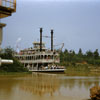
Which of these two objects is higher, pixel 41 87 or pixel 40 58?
pixel 40 58

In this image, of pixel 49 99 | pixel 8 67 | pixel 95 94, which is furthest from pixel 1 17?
pixel 8 67

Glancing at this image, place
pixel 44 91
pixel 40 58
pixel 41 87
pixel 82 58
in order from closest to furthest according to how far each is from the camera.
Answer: pixel 44 91 < pixel 41 87 < pixel 40 58 < pixel 82 58

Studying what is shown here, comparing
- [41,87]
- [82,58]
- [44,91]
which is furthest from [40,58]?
[82,58]

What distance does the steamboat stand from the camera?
57.8 m

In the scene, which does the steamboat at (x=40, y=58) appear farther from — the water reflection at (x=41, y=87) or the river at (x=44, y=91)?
the river at (x=44, y=91)

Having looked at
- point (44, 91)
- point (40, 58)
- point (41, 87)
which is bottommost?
point (41, 87)

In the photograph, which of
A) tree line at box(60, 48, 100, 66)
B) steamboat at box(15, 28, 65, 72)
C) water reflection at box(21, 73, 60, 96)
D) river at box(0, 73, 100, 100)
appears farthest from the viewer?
tree line at box(60, 48, 100, 66)

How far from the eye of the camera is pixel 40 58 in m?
60.9

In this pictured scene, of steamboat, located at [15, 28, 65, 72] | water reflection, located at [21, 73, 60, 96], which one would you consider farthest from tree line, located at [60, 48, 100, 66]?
water reflection, located at [21, 73, 60, 96]

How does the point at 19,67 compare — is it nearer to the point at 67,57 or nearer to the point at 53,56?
the point at 53,56

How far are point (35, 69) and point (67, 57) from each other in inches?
1640

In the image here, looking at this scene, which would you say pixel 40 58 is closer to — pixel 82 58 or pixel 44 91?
pixel 44 91

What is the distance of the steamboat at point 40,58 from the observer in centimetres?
5784

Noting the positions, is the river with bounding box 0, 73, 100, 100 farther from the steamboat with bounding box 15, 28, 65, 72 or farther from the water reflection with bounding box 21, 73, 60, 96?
the steamboat with bounding box 15, 28, 65, 72
